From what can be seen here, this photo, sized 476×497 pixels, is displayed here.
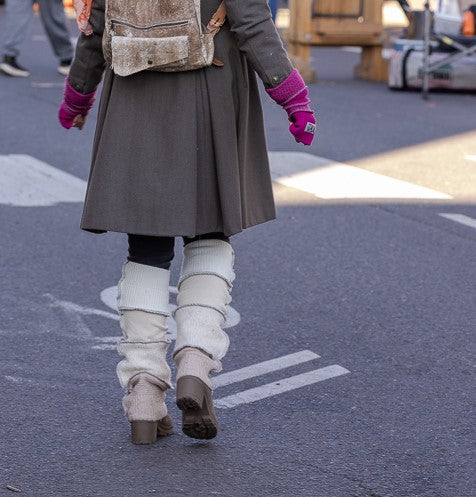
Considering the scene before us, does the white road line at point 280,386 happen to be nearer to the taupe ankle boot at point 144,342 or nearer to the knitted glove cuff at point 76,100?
the taupe ankle boot at point 144,342

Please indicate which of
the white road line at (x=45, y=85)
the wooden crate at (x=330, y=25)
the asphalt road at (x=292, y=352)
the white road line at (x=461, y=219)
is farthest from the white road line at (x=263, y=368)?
the wooden crate at (x=330, y=25)

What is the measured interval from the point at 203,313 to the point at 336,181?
449cm

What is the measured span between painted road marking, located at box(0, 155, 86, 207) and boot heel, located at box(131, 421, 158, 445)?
360 cm

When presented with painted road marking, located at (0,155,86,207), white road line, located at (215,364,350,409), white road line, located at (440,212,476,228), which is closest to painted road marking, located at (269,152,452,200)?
white road line, located at (440,212,476,228)

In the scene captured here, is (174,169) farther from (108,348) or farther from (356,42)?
(356,42)

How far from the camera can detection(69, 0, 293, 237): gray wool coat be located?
352 cm

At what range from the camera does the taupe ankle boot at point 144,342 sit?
3.60 metres

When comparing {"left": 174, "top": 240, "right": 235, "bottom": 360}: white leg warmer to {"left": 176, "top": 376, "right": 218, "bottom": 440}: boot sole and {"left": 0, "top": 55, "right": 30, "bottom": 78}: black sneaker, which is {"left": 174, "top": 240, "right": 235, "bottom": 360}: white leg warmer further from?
{"left": 0, "top": 55, "right": 30, "bottom": 78}: black sneaker

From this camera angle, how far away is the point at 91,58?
3.67 metres

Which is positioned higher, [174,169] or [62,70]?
[174,169]

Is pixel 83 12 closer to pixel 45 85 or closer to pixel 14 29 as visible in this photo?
pixel 45 85

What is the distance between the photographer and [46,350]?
179 inches

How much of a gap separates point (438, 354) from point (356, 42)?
31.4 ft

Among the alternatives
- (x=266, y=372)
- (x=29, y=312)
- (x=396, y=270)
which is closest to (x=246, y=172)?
(x=266, y=372)
